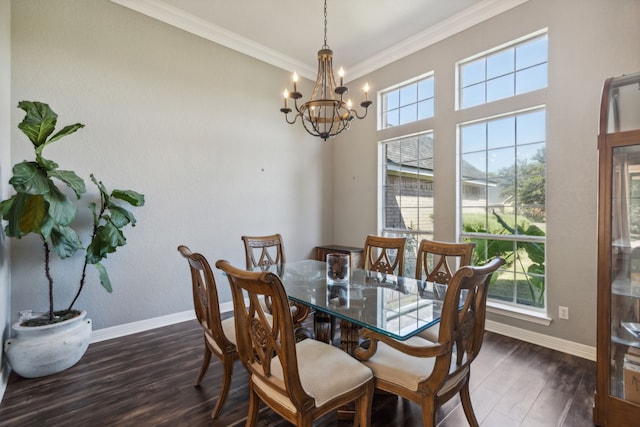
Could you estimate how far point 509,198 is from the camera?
318 cm

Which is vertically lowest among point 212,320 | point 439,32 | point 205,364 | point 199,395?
point 199,395

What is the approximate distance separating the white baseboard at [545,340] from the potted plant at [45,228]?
3.85 meters

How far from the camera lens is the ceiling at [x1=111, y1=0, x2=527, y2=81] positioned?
10.4 ft

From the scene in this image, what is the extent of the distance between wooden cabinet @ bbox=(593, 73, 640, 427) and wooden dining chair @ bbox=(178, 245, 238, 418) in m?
2.28

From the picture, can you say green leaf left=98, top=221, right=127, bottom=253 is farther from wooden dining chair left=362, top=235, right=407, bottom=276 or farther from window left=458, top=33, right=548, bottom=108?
window left=458, top=33, right=548, bottom=108

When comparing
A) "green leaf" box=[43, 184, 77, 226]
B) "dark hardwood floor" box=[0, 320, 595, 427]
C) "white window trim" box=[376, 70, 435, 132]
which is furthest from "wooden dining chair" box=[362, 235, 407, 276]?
"green leaf" box=[43, 184, 77, 226]

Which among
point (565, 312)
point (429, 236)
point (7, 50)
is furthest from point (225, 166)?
point (565, 312)

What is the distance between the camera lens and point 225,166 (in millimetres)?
3840

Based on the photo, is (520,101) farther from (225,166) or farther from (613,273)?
(225,166)

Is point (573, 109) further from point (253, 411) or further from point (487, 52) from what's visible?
point (253, 411)

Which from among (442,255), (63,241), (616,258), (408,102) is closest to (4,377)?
(63,241)

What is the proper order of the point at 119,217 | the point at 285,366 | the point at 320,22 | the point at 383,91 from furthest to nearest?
the point at 383,91 → the point at 320,22 → the point at 119,217 → the point at 285,366

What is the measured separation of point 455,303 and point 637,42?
9.44 feet

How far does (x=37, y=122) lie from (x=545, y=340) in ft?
15.4
